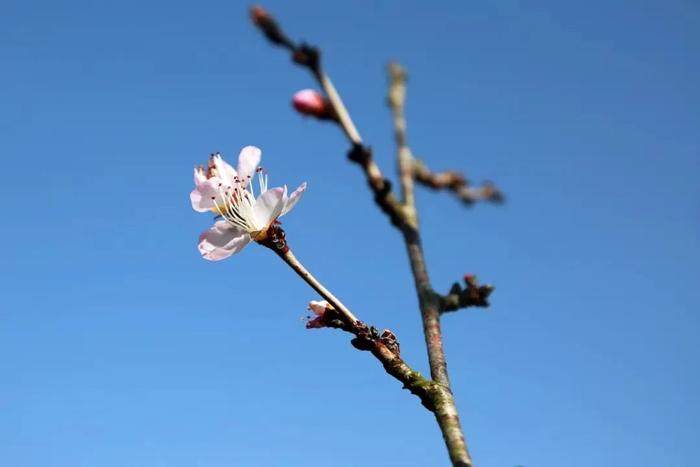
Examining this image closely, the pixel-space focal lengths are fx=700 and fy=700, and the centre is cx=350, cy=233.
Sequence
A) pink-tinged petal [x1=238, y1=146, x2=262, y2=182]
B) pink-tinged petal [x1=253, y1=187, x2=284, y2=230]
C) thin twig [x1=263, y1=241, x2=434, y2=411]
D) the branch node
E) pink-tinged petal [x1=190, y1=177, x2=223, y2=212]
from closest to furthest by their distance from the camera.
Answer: thin twig [x1=263, y1=241, x2=434, y2=411] → the branch node → pink-tinged petal [x1=253, y1=187, x2=284, y2=230] → pink-tinged petal [x1=190, y1=177, x2=223, y2=212] → pink-tinged petal [x1=238, y1=146, x2=262, y2=182]

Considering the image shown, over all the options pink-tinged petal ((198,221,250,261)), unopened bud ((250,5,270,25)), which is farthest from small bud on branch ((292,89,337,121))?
pink-tinged petal ((198,221,250,261))

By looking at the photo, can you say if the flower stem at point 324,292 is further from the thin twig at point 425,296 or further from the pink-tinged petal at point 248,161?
the pink-tinged petal at point 248,161

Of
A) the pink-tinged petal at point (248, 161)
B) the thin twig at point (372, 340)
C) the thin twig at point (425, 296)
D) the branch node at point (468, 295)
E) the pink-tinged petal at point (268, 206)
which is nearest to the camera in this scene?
the thin twig at point (425, 296)

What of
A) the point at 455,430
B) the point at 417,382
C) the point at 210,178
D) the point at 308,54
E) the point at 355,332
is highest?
the point at 210,178

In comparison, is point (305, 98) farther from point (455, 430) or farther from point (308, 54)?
point (455, 430)

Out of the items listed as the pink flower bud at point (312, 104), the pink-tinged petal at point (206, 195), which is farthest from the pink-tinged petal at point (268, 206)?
the pink flower bud at point (312, 104)

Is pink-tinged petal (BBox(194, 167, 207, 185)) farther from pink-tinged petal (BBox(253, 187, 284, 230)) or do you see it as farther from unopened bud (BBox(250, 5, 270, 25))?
unopened bud (BBox(250, 5, 270, 25))

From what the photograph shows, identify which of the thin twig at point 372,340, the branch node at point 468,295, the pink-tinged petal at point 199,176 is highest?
the pink-tinged petal at point 199,176

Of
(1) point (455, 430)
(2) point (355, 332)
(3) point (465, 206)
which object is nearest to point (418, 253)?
(2) point (355, 332)
